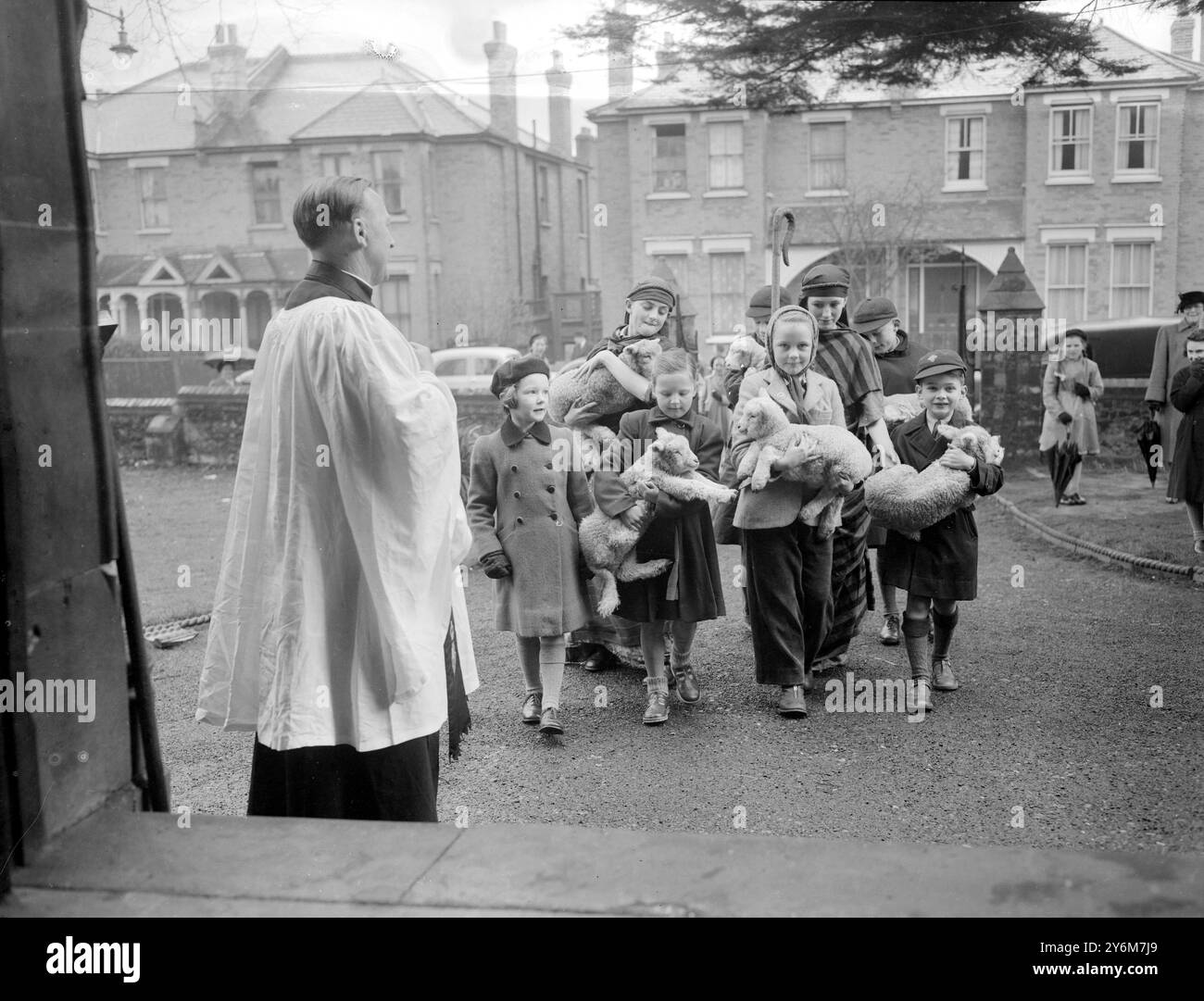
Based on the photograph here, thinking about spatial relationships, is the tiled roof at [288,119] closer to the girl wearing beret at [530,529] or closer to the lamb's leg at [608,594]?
the girl wearing beret at [530,529]

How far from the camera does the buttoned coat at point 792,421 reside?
5.62 meters

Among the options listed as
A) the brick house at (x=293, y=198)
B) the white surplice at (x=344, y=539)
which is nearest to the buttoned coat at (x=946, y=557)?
the white surplice at (x=344, y=539)

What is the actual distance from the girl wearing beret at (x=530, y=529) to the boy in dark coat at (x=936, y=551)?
1519 mm

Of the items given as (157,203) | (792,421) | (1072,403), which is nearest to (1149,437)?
(1072,403)

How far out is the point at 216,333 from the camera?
3009 cm

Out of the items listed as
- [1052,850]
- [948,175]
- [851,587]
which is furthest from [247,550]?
[948,175]

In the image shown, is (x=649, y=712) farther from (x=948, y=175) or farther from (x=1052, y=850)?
(x=948, y=175)

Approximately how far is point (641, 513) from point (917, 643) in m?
1.44

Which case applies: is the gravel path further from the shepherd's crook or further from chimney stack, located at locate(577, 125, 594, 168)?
chimney stack, located at locate(577, 125, 594, 168)

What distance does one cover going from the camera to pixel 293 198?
29266mm

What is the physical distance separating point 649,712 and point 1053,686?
2.01m

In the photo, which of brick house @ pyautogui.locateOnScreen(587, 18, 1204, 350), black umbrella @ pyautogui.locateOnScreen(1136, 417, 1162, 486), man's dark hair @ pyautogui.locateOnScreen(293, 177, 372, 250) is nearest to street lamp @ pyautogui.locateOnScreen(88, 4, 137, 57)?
man's dark hair @ pyautogui.locateOnScreen(293, 177, 372, 250)
